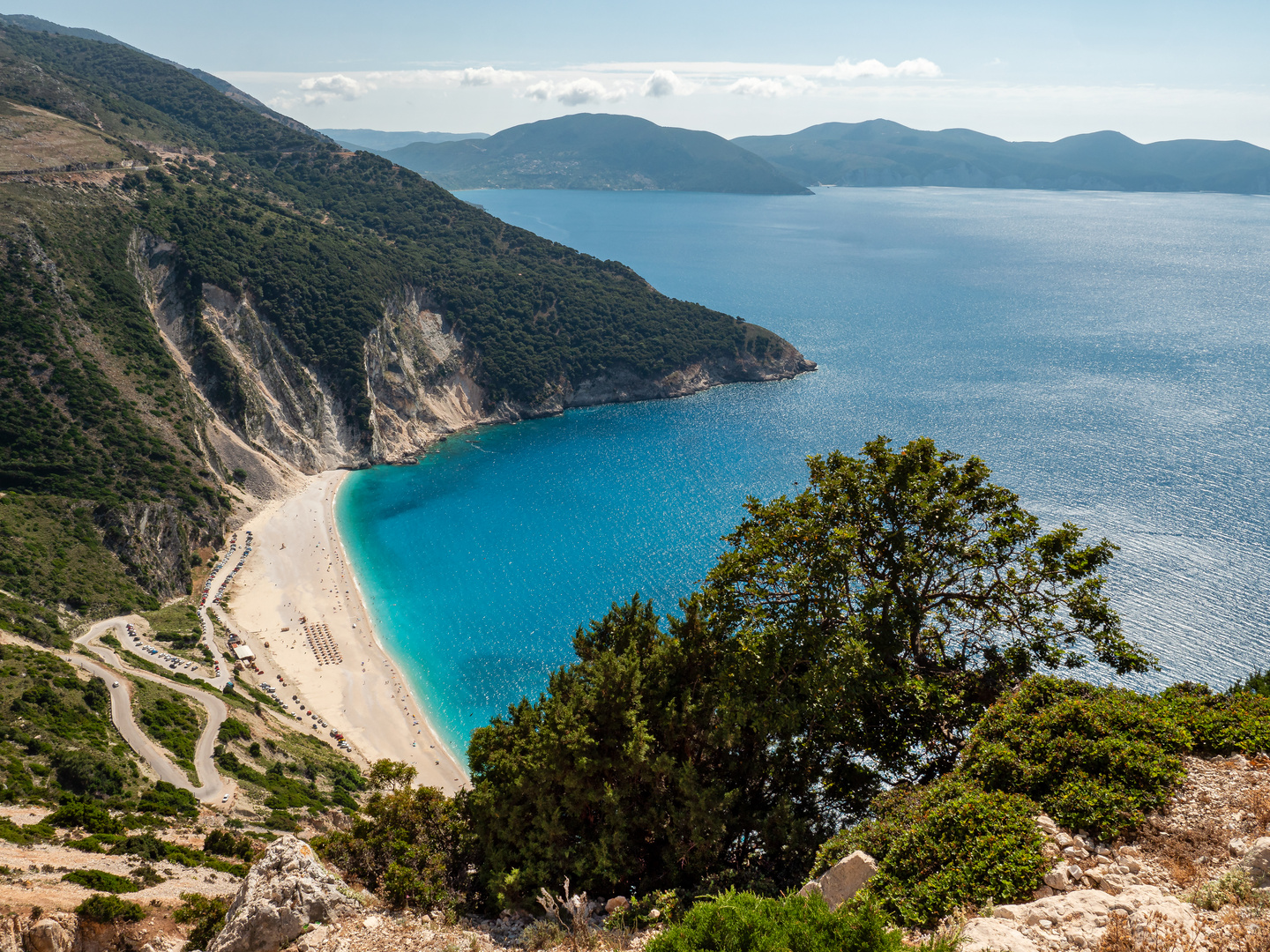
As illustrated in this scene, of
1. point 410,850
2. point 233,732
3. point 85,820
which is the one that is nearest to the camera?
point 410,850

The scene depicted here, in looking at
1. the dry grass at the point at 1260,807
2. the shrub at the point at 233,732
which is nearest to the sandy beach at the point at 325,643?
the shrub at the point at 233,732

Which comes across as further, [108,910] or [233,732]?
[233,732]

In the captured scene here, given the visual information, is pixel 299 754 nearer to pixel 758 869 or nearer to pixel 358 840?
pixel 358 840

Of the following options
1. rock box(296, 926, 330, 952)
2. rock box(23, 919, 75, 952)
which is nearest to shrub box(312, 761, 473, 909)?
rock box(296, 926, 330, 952)

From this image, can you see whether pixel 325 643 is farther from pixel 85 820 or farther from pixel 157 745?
pixel 85 820

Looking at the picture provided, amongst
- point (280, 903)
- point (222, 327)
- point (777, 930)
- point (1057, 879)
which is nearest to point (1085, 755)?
point (1057, 879)

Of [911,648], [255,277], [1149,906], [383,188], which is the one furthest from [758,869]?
[383,188]
